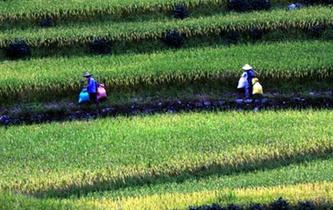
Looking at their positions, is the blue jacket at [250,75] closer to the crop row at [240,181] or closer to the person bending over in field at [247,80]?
the person bending over in field at [247,80]

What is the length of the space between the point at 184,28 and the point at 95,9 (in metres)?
4.45

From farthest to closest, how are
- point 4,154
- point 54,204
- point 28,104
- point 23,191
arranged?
point 28,104, point 4,154, point 23,191, point 54,204

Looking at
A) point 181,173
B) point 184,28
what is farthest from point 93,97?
point 181,173

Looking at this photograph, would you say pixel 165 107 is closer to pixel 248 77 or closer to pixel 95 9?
pixel 248 77

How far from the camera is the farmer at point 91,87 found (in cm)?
2577

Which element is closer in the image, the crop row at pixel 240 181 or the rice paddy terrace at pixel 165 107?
the crop row at pixel 240 181

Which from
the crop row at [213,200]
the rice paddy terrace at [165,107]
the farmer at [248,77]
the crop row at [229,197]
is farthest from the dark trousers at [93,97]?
the crop row at [229,197]

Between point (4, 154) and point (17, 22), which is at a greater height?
point (17, 22)

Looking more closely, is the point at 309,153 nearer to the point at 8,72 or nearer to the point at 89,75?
the point at 89,75

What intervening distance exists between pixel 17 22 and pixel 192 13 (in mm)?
6856

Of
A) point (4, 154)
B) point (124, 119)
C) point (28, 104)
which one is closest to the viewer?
point (4, 154)

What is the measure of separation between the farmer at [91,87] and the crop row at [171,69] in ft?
3.62

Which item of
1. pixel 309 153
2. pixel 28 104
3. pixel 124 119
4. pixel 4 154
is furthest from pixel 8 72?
pixel 309 153

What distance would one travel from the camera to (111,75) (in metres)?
27.7
